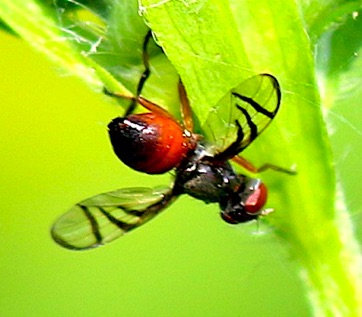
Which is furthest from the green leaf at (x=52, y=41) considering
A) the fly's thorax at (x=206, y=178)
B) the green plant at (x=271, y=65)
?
the fly's thorax at (x=206, y=178)

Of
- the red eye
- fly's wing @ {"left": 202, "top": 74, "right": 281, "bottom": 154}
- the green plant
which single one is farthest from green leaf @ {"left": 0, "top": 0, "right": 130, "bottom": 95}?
the red eye

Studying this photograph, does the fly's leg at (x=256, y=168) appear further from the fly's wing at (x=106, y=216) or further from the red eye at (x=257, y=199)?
the fly's wing at (x=106, y=216)

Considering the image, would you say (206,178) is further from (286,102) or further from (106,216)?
(286,102)

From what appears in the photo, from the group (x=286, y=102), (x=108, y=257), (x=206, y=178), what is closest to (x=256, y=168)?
(x=286, y=102)

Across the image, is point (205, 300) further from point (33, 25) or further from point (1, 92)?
point (33, 25)

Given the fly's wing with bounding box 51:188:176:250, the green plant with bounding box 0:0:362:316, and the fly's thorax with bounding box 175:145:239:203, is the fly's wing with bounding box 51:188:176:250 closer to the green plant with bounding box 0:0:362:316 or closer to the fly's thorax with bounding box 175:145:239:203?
the fly's thorax with bounding box 175:145:239:203

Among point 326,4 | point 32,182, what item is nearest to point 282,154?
point 326,4
